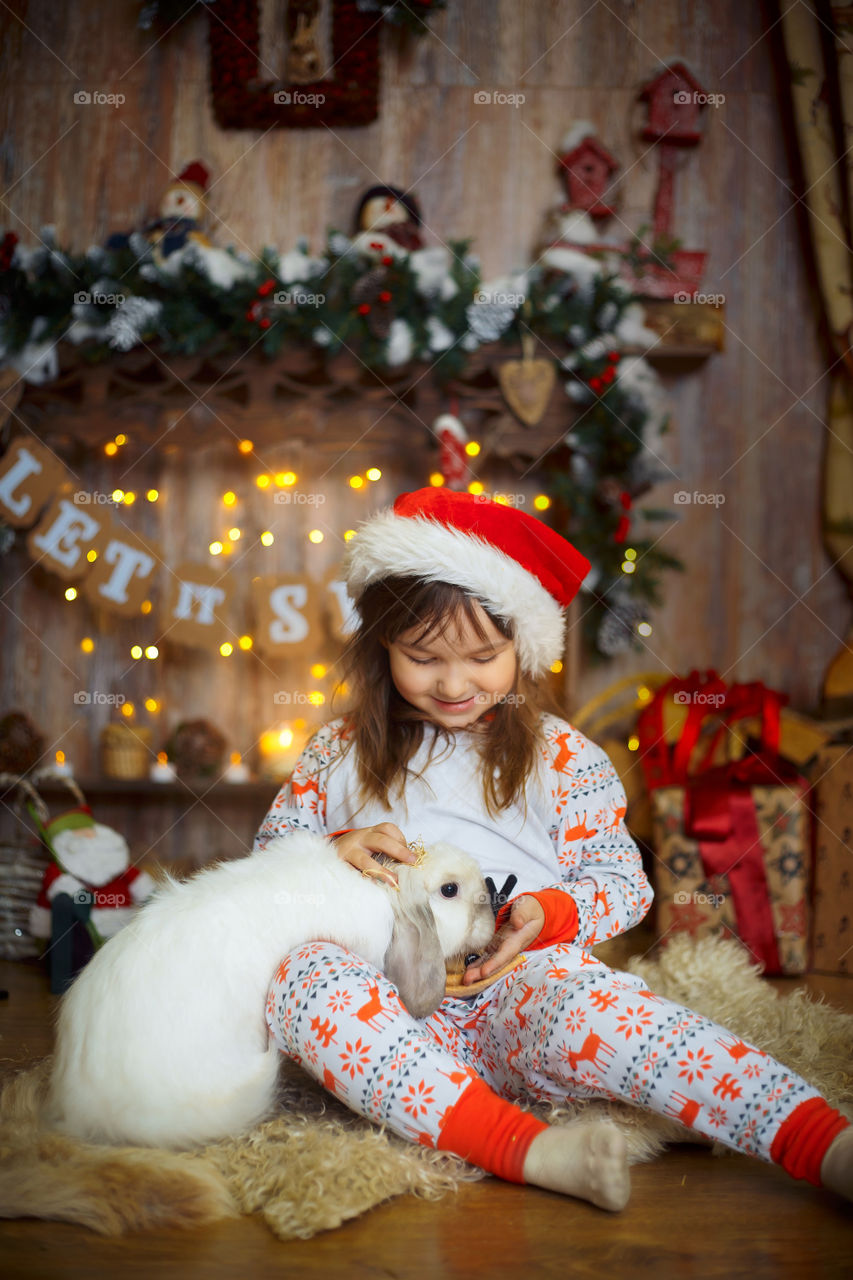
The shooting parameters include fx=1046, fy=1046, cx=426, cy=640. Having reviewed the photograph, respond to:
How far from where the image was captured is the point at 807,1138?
1058 mm

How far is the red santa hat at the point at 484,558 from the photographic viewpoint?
4.83 ft

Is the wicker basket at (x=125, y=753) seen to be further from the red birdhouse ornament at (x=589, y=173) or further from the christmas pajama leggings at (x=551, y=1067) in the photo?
the red birdhouse ornament at (x=589, y=173)

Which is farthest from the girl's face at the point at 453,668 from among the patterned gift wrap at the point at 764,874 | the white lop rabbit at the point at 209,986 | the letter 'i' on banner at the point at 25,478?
the letter 'i' on banner at the point at 25,478

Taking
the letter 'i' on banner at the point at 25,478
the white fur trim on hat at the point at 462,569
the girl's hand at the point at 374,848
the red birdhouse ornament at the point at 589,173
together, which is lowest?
the girl's hand at the point at 374,848

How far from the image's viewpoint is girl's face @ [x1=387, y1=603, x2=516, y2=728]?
4.77 ft

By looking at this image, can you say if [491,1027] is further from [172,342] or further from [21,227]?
[21,227]

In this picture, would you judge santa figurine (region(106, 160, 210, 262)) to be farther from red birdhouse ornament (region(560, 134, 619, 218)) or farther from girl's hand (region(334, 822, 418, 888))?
girl's hand (region(334, 822, 418, 888))

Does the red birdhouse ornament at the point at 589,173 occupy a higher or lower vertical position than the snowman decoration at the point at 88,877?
higher

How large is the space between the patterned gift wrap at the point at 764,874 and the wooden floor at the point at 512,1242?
3.62ft

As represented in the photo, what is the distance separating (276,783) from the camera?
8.86 feet

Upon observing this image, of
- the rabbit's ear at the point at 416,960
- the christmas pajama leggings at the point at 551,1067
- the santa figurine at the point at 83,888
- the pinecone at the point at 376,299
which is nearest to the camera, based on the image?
the christmas pajama leggings at the point at 551,1067

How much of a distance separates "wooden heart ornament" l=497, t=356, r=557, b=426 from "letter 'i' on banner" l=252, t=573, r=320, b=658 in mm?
698

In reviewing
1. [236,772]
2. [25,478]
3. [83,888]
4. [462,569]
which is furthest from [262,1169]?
[25,478]

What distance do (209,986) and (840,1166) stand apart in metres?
0.69
